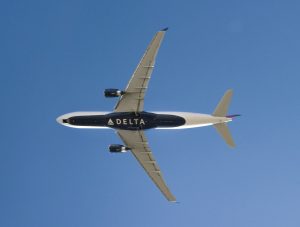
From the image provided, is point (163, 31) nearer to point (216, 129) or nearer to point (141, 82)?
point (141, 82)

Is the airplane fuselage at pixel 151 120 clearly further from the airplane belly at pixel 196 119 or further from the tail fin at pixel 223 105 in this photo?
the tail fin at pixel 223 105

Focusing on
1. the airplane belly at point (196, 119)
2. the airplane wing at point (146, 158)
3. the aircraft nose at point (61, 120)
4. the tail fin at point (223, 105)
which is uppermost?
the aircraft nose at point (61, 120)

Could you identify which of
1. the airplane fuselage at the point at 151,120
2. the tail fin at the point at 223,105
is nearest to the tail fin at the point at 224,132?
the airplane fuselage at the point at 151,120

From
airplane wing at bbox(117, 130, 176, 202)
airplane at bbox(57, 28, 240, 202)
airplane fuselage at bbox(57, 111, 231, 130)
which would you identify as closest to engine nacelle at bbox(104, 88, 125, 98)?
airplane at bbox(57, 28, 240, 202)

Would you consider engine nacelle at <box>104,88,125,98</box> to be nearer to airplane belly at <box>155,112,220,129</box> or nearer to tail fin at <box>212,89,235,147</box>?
airplane belly at <box>155,112,220,129</box>

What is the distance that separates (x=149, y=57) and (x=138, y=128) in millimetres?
13271

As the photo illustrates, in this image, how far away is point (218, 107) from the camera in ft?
300

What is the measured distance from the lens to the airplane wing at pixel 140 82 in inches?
3248

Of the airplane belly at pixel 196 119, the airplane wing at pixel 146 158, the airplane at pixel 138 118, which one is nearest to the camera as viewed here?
the airplane at pixel 138 118

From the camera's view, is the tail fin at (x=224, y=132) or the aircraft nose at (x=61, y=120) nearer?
the tail fin at (x=224, y=132)

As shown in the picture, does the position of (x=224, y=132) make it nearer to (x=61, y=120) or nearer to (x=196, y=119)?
(x=196, y=119)

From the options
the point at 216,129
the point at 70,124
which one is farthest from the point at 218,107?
the point at 70,124

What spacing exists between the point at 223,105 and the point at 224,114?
4.35 ft

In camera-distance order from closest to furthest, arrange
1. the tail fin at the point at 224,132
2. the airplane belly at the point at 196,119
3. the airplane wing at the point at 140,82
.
Answer: 1. the airplane wing at the point at 140,82
2. the airplane belly at the point at 196,119
3. the tail fin at the point at 224,132
